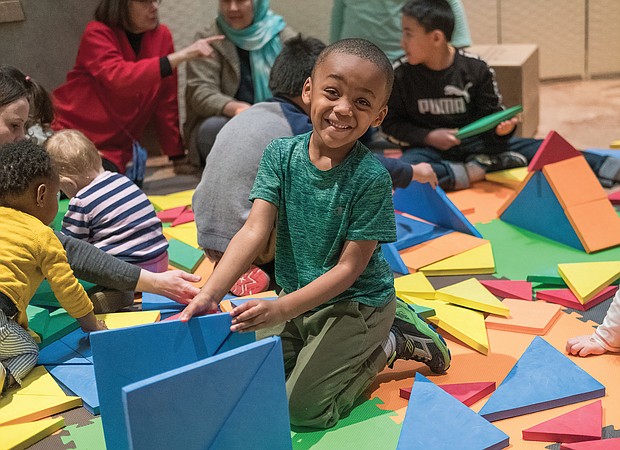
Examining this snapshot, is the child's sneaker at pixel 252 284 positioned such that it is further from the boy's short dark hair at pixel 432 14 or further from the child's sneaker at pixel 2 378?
the boy's short dark hair at pixel 432 14

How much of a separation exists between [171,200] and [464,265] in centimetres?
150

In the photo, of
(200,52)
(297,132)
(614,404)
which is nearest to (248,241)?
(297,132)

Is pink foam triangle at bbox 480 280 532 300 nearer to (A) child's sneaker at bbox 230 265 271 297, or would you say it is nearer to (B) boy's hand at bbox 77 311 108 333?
(A) child's sneaker at bbox 230 265 271 297

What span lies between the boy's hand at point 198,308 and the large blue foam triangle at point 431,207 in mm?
1540

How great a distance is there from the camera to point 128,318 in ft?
7.94

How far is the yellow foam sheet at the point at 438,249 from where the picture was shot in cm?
287

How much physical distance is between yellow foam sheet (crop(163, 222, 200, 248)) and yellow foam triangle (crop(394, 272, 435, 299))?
0.89 meters

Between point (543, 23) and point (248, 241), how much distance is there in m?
4.23

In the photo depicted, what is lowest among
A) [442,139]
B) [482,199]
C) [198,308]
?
[482,199]

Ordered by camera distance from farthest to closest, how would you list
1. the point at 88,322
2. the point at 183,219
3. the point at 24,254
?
the point at 183,219 → the point at 88,322 → the point at 24,254

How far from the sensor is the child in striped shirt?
8.41 feet

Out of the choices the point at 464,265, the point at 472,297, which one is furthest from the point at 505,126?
the point at 472,297

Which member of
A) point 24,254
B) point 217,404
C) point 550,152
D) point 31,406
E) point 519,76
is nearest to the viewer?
point 217,404

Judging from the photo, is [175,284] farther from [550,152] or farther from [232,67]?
[232,67]
